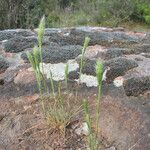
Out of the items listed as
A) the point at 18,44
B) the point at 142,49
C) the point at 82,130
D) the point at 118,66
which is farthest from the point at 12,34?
the point at 82,130

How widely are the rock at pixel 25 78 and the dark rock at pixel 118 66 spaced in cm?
70

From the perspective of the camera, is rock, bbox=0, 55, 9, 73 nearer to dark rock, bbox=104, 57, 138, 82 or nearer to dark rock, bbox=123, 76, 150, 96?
dark rock, bbox=104, 57, 138, 82

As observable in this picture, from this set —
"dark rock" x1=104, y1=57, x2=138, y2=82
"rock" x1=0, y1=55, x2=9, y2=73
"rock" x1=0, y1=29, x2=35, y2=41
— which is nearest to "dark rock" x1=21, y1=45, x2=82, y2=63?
"rock" x1=0, y1=55, x2=9, y2=73

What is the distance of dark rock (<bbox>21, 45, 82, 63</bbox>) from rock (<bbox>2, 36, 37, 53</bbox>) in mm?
240

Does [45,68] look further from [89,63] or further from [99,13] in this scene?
[99,13]

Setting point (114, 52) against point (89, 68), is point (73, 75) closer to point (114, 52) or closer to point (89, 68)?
point (89, 68)

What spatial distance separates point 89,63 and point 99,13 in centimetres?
1155

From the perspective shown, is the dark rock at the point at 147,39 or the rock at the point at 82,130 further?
the dark rock at the point at 147,39

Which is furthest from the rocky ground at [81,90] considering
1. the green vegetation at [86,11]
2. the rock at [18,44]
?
the green vegetation at [86,11]

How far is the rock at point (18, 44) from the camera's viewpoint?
5578mm

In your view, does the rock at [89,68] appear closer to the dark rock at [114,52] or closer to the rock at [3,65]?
the dark rock at [114,52]

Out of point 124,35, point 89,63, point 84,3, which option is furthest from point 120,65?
point 84,3

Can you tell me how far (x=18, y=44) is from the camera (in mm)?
5656

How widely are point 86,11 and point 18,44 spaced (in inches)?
448
